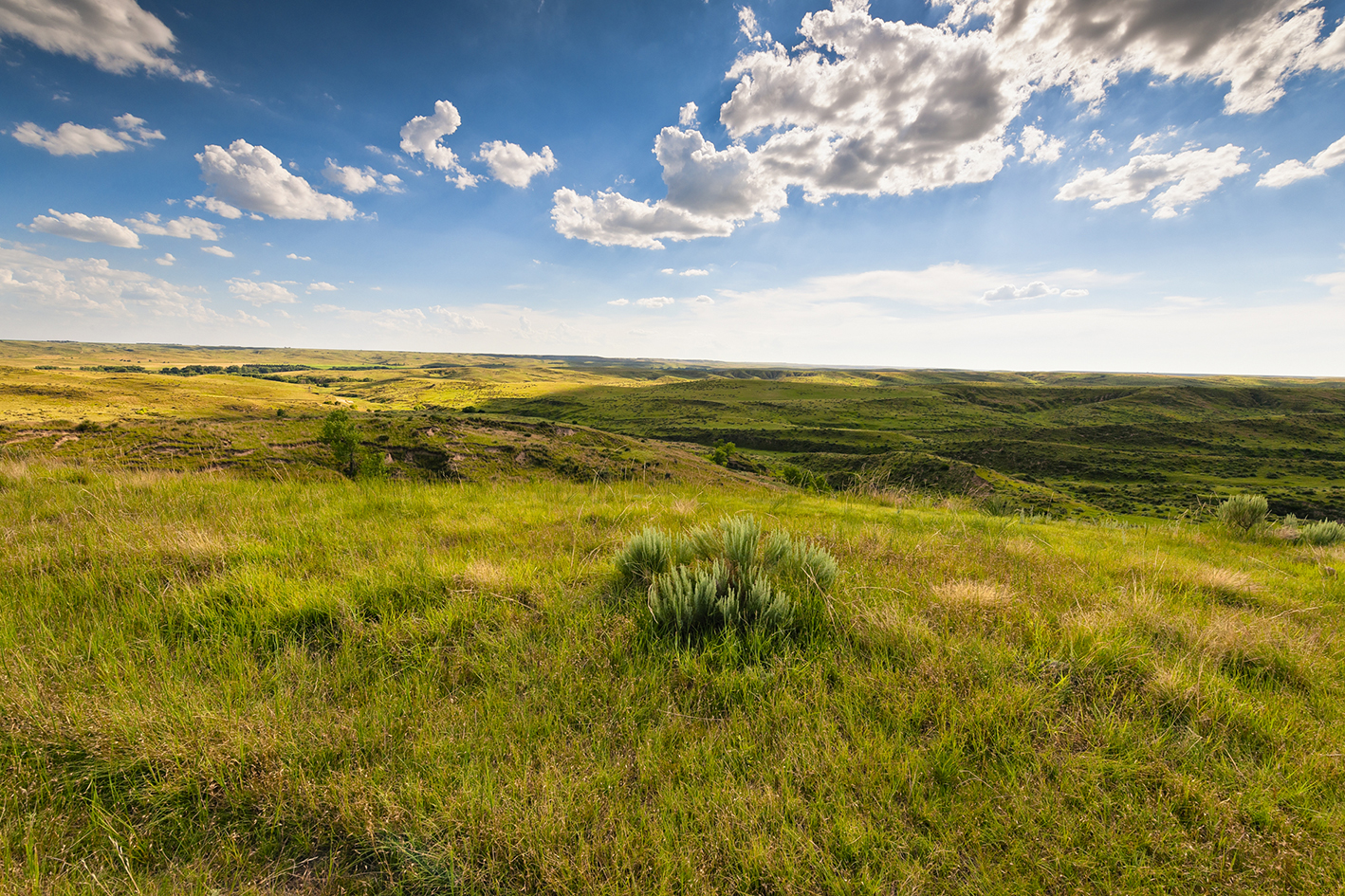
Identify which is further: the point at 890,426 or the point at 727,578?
the point at 890,426

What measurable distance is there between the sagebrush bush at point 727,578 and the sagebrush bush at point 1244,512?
34.4ft

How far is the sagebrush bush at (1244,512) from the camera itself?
879cm

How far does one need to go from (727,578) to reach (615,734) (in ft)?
4.85

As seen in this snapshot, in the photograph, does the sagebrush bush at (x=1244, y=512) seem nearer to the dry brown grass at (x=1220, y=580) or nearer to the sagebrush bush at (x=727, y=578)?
the dry brown grass at (x=1220, y=580)

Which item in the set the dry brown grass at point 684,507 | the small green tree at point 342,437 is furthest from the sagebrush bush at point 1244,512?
the small green tree at point 342,437

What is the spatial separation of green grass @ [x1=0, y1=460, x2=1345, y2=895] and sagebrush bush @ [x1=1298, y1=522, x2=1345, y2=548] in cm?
676

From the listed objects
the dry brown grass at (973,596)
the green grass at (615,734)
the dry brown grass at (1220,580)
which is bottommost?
the dry brown grass at (1220,580)

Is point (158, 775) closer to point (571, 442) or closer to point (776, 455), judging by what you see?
point (571, 442)

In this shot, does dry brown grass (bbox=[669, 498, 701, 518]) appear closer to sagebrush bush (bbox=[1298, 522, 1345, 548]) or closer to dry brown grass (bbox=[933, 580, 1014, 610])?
dry brown grass (bbox=[933, 580, 1014, 610])

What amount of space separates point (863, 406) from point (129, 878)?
602 ft

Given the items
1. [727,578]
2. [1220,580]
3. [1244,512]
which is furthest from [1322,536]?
[727,578]

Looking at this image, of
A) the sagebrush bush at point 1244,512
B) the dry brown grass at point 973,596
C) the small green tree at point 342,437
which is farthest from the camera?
the small green tree at point 342,437

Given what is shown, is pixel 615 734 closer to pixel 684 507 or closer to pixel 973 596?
pixel 973 596

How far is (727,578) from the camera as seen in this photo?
3.53 m
